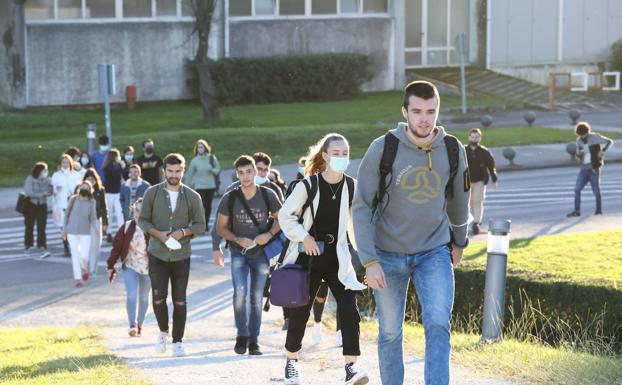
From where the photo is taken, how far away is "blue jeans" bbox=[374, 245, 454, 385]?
736 cm

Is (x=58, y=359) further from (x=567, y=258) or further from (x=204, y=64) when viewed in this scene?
(x=204, y=64)

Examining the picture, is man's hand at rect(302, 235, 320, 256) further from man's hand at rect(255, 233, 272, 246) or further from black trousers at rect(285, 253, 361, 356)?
man's hand at rect(255, 233, 272, 246)

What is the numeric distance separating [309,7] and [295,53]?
7.20 feet

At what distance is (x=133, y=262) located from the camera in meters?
13.4

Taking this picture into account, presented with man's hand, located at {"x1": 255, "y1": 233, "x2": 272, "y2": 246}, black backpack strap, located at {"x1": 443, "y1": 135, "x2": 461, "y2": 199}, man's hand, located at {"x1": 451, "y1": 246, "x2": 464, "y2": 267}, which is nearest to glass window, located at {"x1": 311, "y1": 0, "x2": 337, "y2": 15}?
man's hand, located at {"x1": 255, "y1": 233, "x2": 272, "y2": 246}

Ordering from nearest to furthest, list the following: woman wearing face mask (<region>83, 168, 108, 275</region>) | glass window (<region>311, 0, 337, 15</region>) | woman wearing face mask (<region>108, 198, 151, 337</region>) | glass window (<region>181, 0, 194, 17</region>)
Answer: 1. woman wearing face mask (<region>108, 198, 151, 337</region>)
2. woman wearing face mask (<region>83, 168, 108, 275</region>)
3. glass window (<region>181, 0, 194, 17</region>)
4. glass window (<region>311, 0, 337, 15</region>)

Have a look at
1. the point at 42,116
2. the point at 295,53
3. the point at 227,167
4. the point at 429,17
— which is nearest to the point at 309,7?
the point at 295,53

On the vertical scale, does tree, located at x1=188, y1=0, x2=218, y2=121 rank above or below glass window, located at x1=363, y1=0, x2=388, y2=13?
below

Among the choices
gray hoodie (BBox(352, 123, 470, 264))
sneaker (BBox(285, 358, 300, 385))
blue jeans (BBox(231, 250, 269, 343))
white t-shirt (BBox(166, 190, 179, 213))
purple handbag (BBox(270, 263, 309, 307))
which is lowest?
sneaker (BBox(285, 358, 300, 385))

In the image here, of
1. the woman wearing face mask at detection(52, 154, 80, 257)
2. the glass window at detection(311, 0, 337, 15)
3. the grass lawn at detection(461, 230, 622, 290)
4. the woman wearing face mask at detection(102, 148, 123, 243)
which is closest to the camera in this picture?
the grass lawn at detection(461, 230, 622, 290)

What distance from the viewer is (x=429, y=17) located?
52.7 metres

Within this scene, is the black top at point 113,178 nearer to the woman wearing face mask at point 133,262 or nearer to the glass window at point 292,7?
the woman wearing face mask at point 133,262

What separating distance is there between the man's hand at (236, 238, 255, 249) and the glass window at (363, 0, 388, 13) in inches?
1560

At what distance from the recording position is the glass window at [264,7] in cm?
4794
